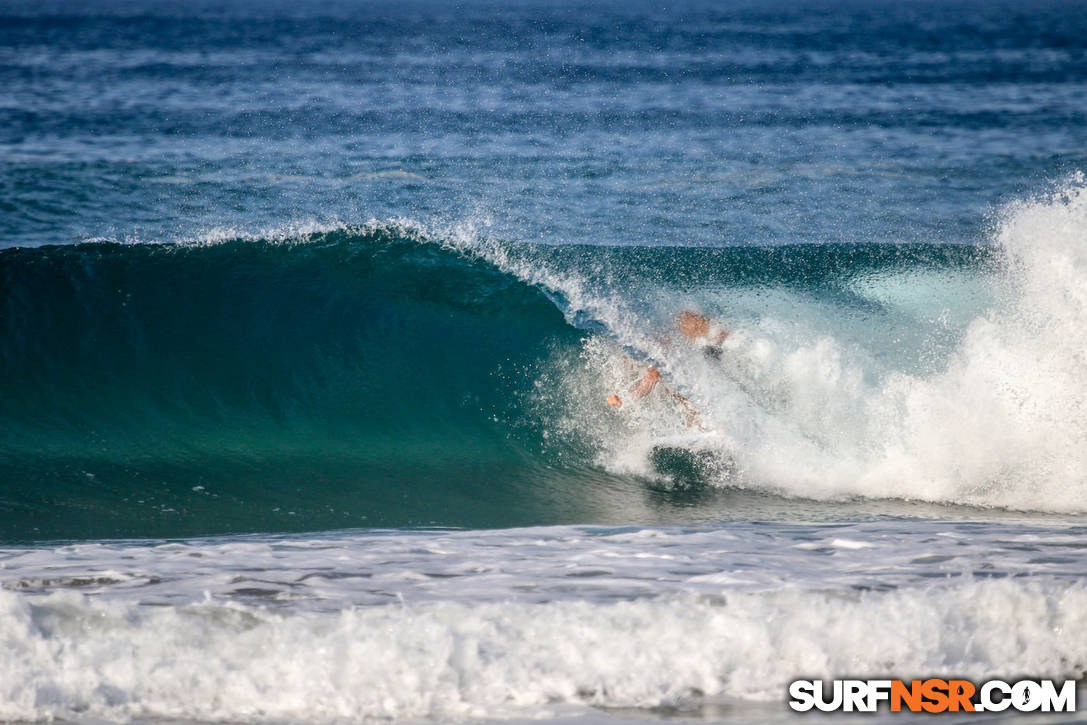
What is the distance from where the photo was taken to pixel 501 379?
7785 mm

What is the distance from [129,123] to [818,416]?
58.2 feet

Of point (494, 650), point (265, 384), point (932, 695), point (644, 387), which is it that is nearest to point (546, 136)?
point (265, 384)

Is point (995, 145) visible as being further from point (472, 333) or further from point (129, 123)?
point (129, 123)

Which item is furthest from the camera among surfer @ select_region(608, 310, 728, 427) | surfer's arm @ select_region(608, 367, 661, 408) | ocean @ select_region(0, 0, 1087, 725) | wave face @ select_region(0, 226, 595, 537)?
surfer's arm @ select_region(608, 367, 661, 408)

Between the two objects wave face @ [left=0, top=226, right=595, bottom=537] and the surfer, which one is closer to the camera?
wave face @ [left=0, top=226, right=595, bottom=537]

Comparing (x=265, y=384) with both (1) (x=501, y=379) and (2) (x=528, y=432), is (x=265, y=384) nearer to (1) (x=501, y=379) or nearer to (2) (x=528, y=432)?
(1) (x=501, y=379)

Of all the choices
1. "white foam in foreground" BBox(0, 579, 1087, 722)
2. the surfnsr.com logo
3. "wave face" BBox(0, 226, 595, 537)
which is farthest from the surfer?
the surfnsr.com logo

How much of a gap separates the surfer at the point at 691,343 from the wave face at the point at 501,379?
0.25ft

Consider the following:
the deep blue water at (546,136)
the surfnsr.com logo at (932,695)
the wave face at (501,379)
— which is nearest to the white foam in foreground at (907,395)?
the wave face at (501,379)

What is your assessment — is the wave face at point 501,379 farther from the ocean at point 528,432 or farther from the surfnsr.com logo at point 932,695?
the surfnsr.com logo at point 932,695

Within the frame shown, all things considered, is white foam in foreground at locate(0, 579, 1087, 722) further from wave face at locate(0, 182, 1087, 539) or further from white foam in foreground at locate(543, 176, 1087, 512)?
white foam in foreground at locate(543, 176, 1087, 512)

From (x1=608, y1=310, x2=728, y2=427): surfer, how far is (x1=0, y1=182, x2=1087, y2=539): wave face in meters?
0.08

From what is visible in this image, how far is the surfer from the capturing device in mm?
6789

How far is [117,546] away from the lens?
16.8 ft
